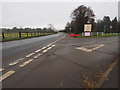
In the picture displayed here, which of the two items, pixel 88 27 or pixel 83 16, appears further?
pixel 83 16

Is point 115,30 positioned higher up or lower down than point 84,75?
higher up

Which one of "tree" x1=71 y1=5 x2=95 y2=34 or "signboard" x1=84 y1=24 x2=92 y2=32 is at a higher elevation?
"tree" x1=71 y1=5 x2=95 y2=34

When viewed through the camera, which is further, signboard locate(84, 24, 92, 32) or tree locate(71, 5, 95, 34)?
tree locate(71, 5, 95, 34)

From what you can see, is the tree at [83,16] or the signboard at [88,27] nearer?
the signboard at [88,27]

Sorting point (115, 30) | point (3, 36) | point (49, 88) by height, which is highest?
point (115, 30)

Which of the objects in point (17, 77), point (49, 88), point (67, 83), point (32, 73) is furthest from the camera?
point (32, 73)

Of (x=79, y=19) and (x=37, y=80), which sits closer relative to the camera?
(x=37, y=80)

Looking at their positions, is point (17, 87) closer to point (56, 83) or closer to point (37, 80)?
point (37, 80)

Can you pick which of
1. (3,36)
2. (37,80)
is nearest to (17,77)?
(37,80)

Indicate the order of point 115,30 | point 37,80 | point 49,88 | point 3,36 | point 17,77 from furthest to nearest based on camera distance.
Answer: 1. point 115,30
2. point 3,36
3. point 17,77
4. point 37,80
5. point 49,88

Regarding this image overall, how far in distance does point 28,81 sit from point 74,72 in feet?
5.12

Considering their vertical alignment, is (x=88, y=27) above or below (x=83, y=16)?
below

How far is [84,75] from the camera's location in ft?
6.98

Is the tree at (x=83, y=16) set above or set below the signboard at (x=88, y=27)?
above
